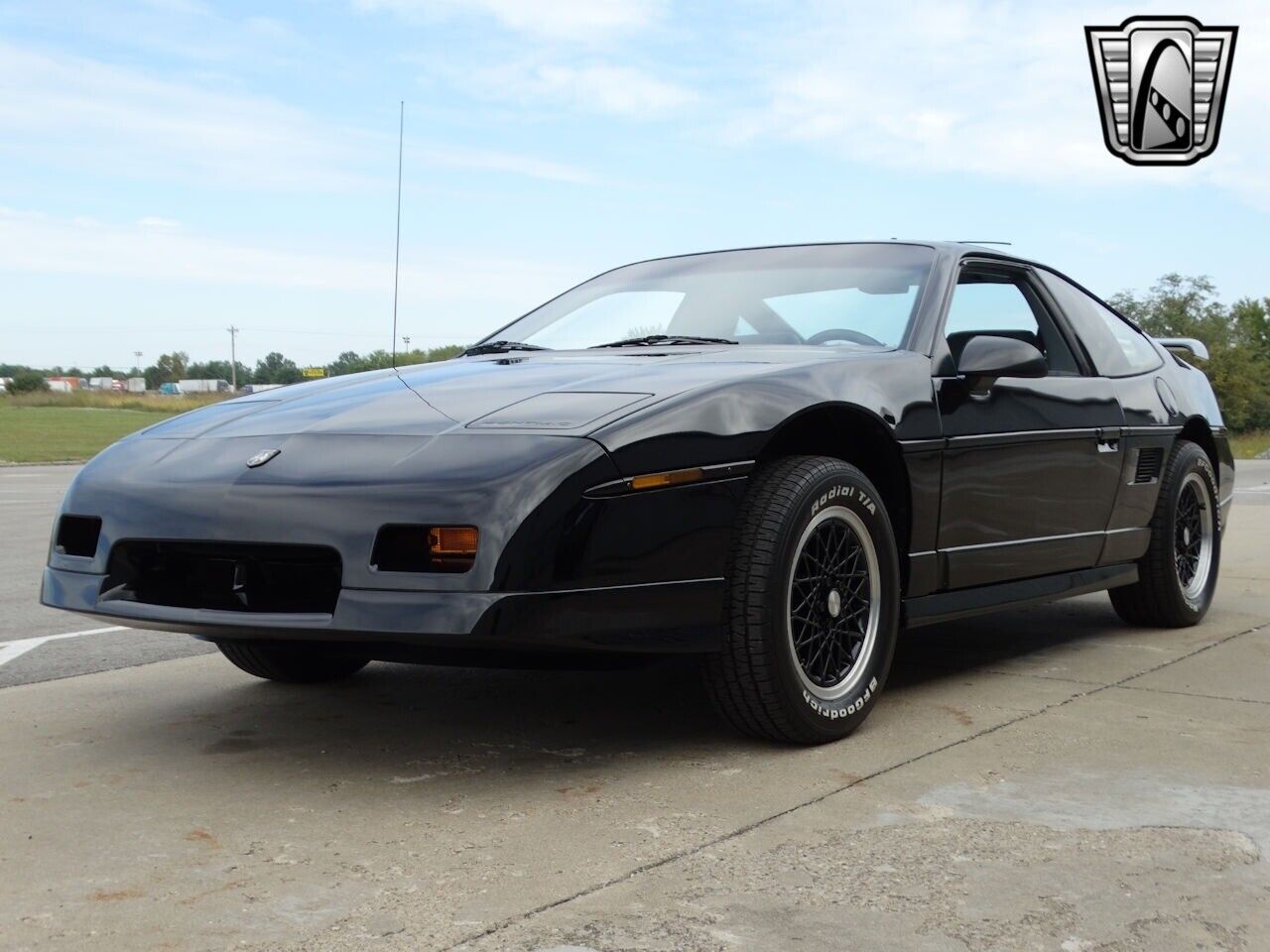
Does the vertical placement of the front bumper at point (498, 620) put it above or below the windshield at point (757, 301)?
below

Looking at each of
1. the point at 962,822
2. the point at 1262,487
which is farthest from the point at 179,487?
the point at 1262,487

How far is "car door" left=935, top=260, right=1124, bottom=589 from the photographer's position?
175 inches

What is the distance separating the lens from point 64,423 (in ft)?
140

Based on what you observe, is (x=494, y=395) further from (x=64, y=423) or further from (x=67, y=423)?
(x=67, y=423)

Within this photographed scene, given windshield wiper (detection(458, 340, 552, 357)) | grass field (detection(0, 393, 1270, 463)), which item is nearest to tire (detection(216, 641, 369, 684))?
windshield wiper (detection(458, 340, 552, 357))

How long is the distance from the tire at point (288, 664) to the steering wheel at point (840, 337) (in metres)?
1.66

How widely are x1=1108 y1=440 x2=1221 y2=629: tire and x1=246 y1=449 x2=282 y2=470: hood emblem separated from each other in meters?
3.44

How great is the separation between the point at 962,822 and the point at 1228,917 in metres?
0.65

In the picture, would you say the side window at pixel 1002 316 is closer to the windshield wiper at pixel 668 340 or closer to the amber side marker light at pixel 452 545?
the windshield wiper at pixel 668 340

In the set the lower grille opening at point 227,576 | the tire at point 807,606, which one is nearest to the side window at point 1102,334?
the tire at point 807,606

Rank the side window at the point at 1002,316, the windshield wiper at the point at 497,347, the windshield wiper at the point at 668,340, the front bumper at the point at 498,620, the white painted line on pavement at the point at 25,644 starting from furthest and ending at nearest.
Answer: the white painted line on pavement at the point at 25,644 → the windshield wiper at the point at 497,347 → the side window at the point at 1002,316 → the windshield wiper at the point at 668,340 → the front bumper at the point at 498,620

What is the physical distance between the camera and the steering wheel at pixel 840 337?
14.8ft

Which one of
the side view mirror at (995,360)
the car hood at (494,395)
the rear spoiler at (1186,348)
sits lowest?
the car hood at (494,395)

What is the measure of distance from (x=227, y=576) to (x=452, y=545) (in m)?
0.60
